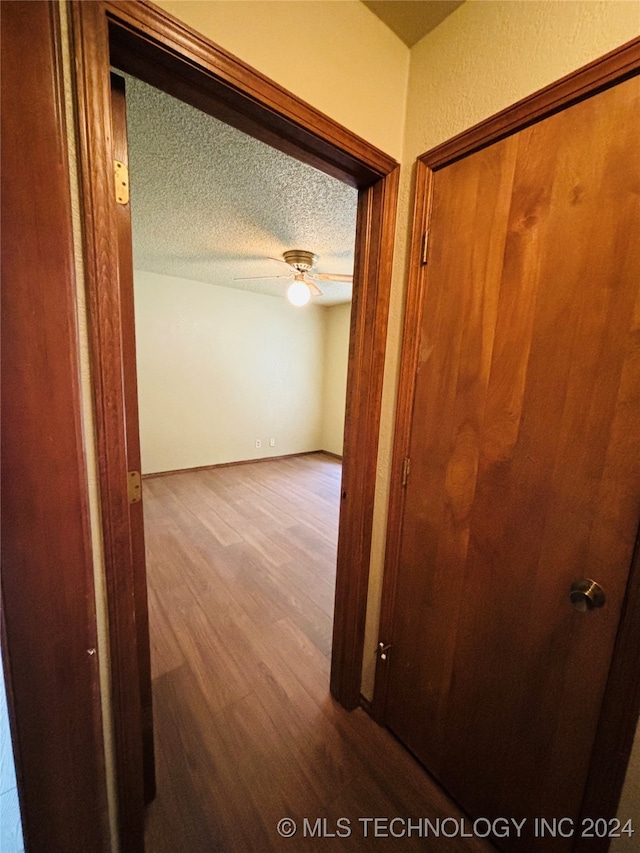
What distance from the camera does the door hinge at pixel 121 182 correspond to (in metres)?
0.74

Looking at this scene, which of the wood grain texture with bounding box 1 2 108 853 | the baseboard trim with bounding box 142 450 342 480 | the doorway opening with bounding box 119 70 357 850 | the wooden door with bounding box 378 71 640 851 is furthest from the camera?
the baseboard trim with bounding box 142 450 342 480

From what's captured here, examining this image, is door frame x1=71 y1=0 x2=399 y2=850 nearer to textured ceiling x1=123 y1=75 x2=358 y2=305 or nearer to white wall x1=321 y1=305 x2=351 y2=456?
textured ceiling x1=123 y1=75 x2=358 y2=305

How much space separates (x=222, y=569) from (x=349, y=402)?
1.79 m

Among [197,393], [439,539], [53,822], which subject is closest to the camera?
[53,822]

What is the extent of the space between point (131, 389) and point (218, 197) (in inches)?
72.7

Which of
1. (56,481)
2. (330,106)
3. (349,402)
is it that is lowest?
(56,481)

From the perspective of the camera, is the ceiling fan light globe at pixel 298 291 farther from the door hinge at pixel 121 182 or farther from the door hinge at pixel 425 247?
the door hinge at pixel 121 182

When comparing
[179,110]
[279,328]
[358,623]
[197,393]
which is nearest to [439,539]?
[358,623]

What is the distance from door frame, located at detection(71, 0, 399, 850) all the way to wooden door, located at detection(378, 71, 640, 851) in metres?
0.19

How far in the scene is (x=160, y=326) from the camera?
394 cm

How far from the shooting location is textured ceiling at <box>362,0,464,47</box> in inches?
36.5

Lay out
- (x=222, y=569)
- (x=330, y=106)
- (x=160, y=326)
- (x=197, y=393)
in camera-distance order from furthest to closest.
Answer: (x=197, y=393), (x=160, y=326), (x=222, y=569), (x=330, y=106)

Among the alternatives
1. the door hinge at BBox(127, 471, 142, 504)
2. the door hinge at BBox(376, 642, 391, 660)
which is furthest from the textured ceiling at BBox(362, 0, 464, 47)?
the door hinge at BBox(376, 642, 391, 660)

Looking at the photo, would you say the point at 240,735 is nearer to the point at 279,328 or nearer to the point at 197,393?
the point at 197,393
